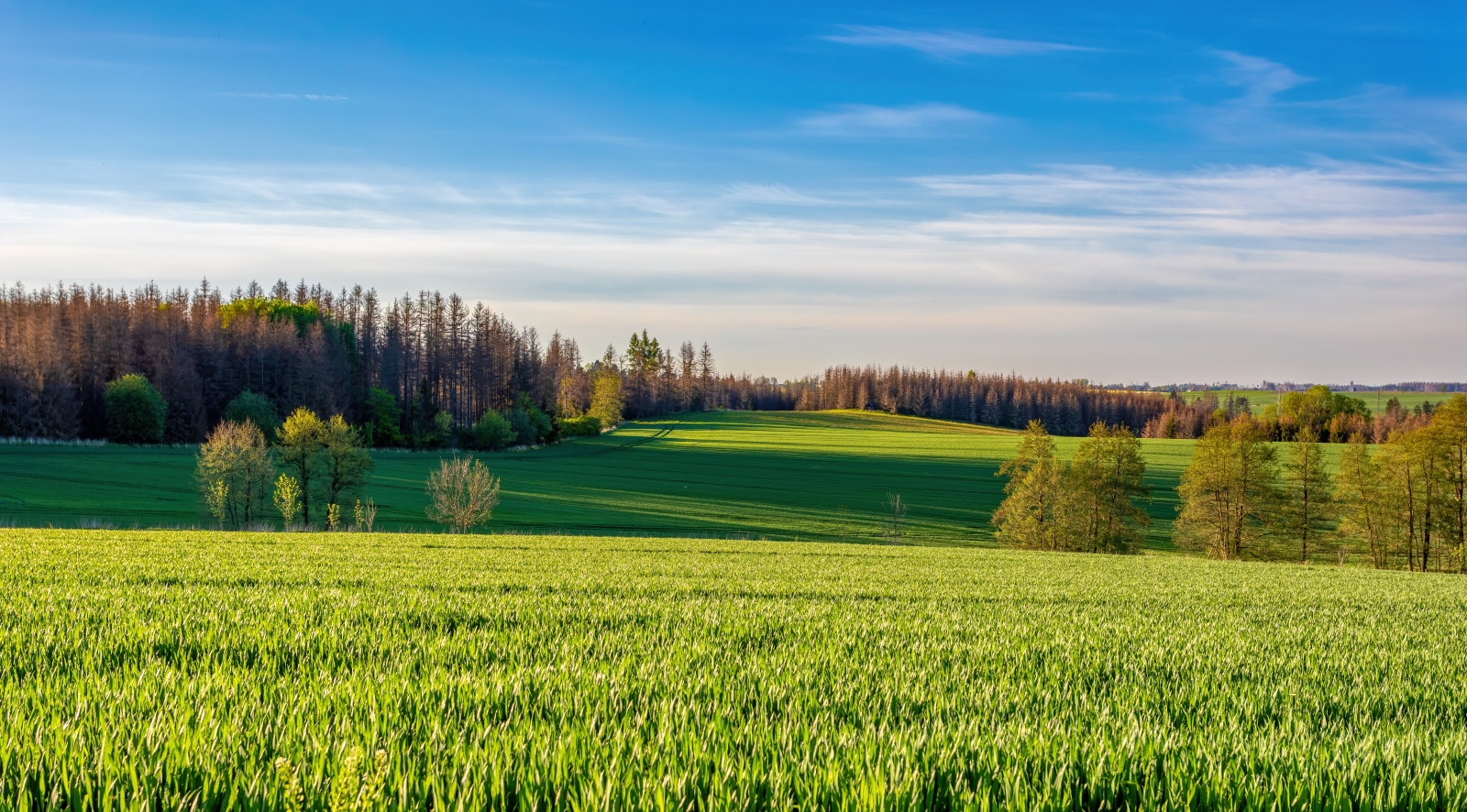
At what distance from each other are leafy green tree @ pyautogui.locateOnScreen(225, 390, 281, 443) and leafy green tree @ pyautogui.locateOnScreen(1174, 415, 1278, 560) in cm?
8996

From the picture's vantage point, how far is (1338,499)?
5431 centimetres

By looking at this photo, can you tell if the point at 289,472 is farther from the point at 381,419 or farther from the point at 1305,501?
the point at 1305,501

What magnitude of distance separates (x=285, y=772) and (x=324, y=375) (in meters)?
→ 115

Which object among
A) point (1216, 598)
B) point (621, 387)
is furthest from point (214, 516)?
point (621, 387)

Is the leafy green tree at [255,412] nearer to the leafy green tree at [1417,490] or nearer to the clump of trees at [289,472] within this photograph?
the clump of trees at [289,472]

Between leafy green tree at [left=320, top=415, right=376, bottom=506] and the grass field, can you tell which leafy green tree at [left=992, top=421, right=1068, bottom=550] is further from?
leafy green tree at [left=320, top=415, right=376, bottom=506]

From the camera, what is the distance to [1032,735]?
404 cm

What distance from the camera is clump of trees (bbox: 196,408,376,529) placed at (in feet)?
168

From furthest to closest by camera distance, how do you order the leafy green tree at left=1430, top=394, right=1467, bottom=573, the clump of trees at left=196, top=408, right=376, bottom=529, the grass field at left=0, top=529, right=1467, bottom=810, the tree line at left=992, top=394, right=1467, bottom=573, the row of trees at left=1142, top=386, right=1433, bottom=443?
the row of trees at left=1142, top=386, right=1433, bottom=443
the tree line at left=992, top=394, right=1467, bottom=573
the clump of trees at left=196, top=408, right=376, bottom=529
the leafy green tree at left=1430, top=394, right=1467, bottom=573
the grass field at left=0, top=529, right=1467, bottom=810

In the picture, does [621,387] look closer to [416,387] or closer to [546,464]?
[416,387]

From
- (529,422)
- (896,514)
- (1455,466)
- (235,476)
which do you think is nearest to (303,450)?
(235,476)

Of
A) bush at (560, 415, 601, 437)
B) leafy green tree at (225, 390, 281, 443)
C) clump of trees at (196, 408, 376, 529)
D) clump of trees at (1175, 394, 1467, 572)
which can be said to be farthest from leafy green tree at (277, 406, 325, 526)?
bush at (560, 415, 601, 437)

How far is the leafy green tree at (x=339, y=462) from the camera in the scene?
186 feet

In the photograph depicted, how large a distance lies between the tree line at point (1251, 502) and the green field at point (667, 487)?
7.75 meters
